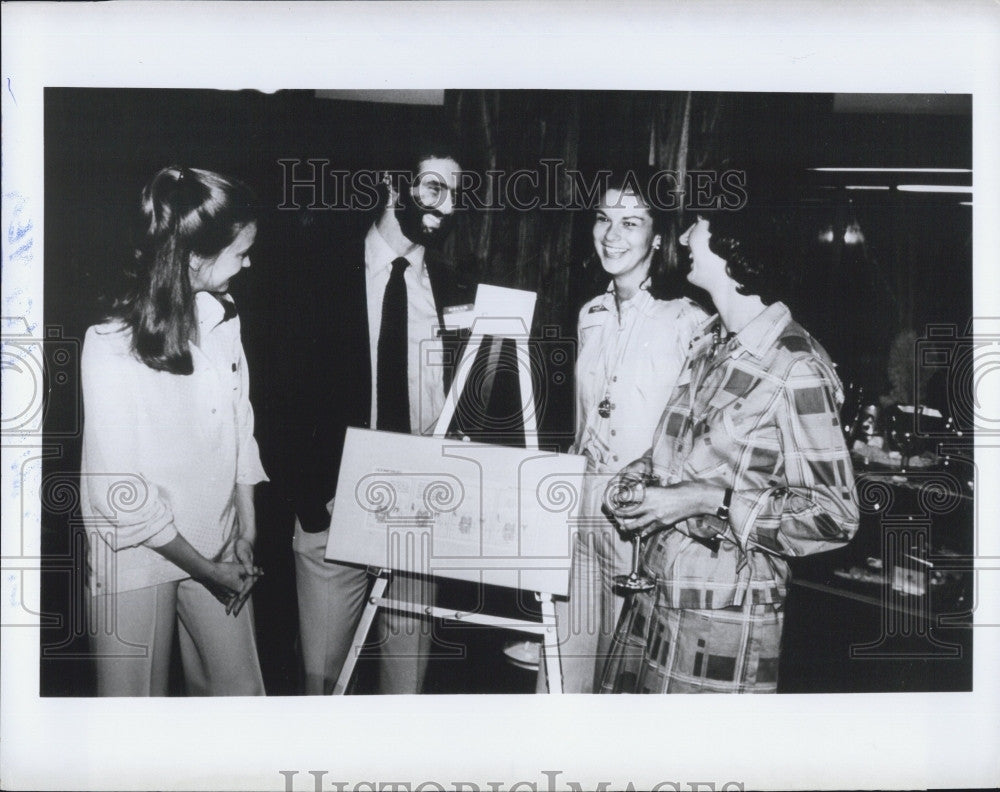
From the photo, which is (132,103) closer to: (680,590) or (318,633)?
(318,633)

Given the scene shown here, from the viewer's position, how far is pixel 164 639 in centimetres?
286

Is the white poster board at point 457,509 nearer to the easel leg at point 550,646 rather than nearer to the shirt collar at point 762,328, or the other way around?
the easel leg at point 550,646

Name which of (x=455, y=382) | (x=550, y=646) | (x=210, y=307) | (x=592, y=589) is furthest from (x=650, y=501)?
(x=210, y=307)

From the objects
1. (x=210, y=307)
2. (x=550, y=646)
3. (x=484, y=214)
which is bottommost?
(x=550, y=646)

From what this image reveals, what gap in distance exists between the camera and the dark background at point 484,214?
9.22ft

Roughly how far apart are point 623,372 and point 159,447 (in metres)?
1.49

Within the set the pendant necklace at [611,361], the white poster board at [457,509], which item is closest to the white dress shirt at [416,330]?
the white poster board at [457,509]

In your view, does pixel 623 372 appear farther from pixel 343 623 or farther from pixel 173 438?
pixel 173 438

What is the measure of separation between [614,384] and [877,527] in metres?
0.98

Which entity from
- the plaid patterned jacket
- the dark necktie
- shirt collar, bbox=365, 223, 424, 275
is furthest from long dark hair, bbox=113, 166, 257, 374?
the plaid patterned jacket

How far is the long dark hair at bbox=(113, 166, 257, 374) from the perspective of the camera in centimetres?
281

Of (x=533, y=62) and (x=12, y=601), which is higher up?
(x=533, y=62)

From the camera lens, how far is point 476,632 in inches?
113

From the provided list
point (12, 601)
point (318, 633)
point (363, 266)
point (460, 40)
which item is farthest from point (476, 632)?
Answer: point (460, 40)
